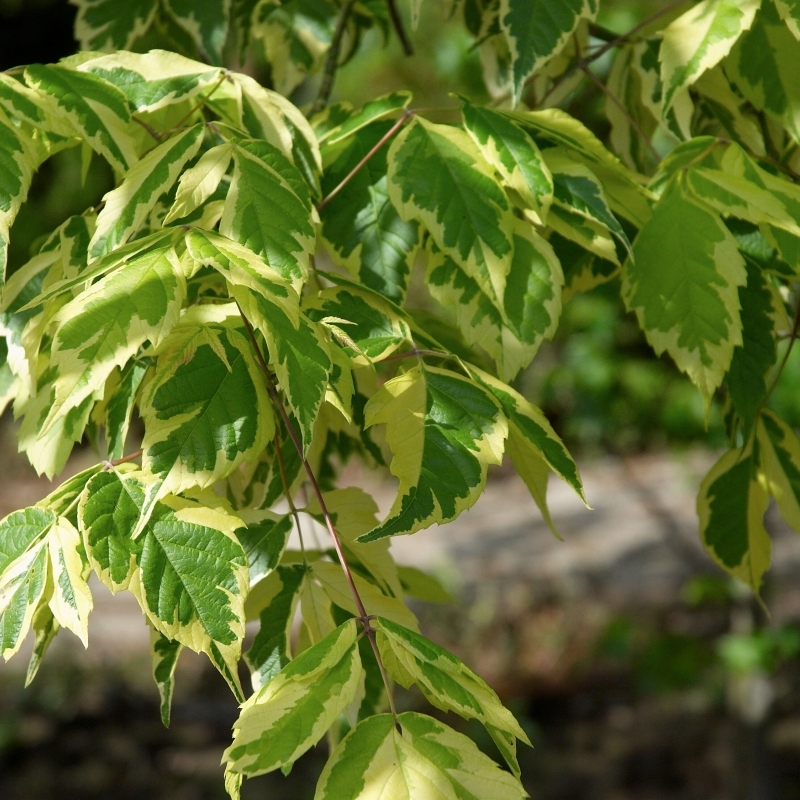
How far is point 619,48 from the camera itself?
46.1 inches

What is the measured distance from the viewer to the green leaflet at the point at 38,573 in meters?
0.69

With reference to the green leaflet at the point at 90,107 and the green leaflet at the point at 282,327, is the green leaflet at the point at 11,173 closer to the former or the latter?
the green leaflet at the point at 90,107

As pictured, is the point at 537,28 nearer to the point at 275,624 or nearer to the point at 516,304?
the point at 516,304

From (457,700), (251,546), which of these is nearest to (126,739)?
(251,546)

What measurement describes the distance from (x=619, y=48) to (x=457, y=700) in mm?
890

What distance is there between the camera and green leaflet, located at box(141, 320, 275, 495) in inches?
27.5

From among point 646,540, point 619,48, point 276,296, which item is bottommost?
point 646,540

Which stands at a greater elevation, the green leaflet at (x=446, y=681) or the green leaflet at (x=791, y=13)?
the green leaflet at (x=791, y=13)

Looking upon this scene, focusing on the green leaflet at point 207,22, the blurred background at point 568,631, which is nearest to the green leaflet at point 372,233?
the green leaflet at point 207,22

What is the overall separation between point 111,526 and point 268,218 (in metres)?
0.28

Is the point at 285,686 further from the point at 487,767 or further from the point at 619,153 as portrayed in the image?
the point at 619,153

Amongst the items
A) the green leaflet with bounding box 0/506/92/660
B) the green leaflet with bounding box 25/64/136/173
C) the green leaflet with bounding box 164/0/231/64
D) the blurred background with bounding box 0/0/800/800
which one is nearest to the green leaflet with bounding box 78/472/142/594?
the green leaflet with bounding box 0/506/92/660

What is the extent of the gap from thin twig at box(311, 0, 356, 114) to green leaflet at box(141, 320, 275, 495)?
63 centimetres

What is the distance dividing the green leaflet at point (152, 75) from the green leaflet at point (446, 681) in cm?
54
